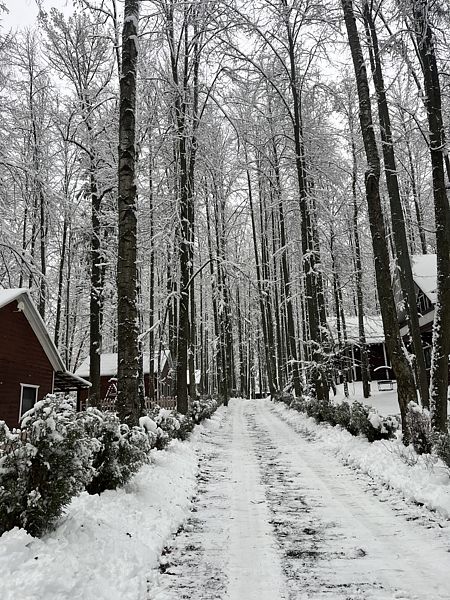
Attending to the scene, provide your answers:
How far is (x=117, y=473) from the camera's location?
18.0 feet

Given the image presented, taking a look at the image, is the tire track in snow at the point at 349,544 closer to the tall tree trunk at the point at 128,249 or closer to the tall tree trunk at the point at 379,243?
the tall tree trunk at the point at 379,243

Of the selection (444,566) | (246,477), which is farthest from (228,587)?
(246,477)

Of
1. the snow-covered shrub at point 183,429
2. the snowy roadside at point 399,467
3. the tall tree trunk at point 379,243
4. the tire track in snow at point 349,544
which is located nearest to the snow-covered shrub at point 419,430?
the snowy roadside at point 399,467

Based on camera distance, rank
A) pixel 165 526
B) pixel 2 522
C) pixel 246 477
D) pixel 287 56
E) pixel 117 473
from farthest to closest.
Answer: pixel 287 56
pixel 246 477
pixel 117 473
pixel 165 526
pixel 2 522

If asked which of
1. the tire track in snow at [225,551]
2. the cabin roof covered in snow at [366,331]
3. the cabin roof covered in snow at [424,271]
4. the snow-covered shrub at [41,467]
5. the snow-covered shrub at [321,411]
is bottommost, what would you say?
the tire track in snow at [225,551]

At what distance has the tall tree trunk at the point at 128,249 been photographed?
23.9 ft

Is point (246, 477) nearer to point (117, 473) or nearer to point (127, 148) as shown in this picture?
point (117, 473)

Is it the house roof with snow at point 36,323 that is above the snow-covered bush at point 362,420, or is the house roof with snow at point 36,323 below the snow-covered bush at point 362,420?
above

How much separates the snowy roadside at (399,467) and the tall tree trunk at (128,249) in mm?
4151

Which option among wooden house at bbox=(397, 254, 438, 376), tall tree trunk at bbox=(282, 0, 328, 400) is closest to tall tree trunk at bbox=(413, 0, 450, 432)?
tall tree trunk at bbox=(282, 0, 328, 400)

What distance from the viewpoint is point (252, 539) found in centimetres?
458

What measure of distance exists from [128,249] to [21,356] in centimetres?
1056

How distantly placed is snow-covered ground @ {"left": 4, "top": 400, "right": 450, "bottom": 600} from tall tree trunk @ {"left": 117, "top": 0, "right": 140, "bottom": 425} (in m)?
1.34

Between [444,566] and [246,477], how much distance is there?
4.37 metres
